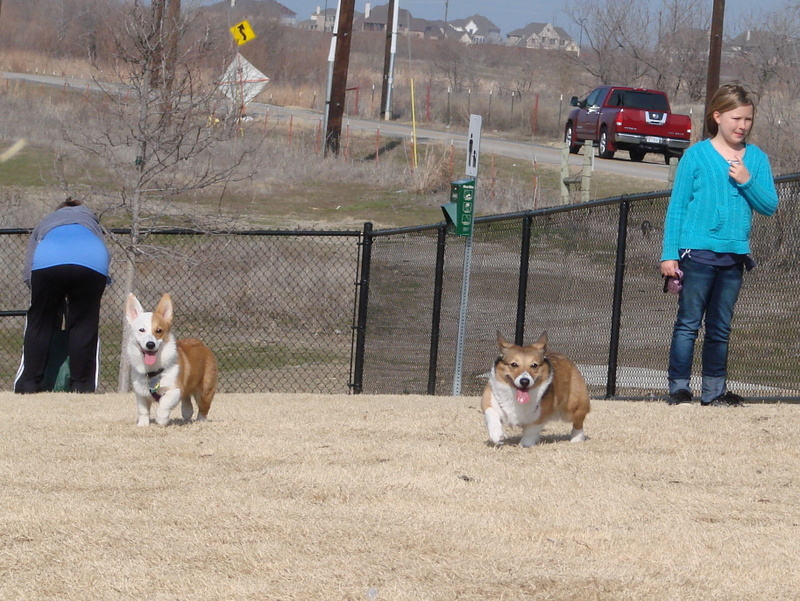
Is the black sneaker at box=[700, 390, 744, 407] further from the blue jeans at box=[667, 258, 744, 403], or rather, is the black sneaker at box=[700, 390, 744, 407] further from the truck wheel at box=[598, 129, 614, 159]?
the truck wheel at box=[598, 129, 614, 159]

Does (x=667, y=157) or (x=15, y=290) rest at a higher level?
(x=667, y=157)

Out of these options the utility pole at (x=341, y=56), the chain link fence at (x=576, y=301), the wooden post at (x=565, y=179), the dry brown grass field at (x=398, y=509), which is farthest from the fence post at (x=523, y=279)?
the utility pole at (x=341, y=56)

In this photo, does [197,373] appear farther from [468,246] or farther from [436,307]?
[436,307]

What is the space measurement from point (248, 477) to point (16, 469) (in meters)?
1.30

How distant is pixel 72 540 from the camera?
4.87m

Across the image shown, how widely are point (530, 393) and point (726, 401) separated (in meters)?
2.45

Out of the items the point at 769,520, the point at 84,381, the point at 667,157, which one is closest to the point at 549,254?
the point at 84,381

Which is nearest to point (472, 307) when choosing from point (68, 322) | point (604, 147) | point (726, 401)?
point (726, 401)

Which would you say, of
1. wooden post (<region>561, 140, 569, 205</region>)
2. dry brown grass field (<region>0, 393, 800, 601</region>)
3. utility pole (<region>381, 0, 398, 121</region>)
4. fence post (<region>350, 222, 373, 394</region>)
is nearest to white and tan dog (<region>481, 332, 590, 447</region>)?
dry brown grass field (<region>0, 393, 800, 601</region>)

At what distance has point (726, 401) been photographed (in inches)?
326

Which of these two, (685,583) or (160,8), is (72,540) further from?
(160,8)

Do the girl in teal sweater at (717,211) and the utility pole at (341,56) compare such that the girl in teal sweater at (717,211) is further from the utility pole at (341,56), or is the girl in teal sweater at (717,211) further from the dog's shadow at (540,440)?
the utility pole at (341,56)

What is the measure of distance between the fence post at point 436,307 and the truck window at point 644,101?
21.9m

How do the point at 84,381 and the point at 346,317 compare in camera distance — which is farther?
the point at 346,317
